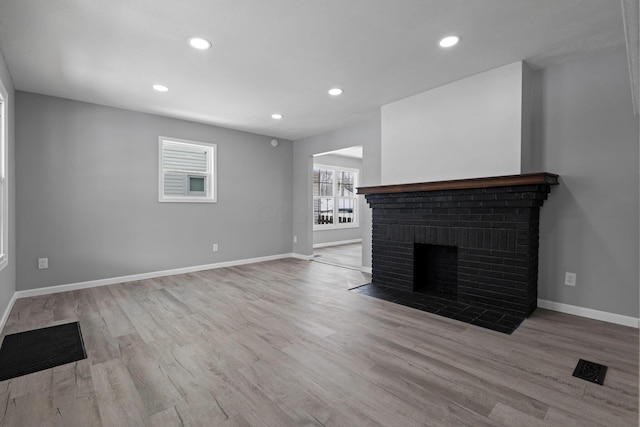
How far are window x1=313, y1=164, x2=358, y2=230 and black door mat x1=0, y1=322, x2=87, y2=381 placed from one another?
18.8ft

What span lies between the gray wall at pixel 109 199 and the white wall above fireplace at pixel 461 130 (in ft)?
9.48

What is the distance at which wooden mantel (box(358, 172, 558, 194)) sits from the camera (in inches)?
107

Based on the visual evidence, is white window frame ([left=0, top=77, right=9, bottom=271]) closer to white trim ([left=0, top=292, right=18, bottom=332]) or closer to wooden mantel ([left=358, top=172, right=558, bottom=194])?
white trim ([left=0, top=292, right=18, bottom=332])

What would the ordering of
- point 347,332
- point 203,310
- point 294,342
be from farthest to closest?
point 203,310 → point 347,332 → point 294,342

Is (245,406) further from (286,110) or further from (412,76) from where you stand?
(286,110)

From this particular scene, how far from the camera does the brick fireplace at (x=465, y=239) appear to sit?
115 inches

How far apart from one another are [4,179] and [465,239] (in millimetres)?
4723

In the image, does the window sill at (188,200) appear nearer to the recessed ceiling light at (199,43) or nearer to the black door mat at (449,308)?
the recessed ceiling light at (199,43)

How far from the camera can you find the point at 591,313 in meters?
2.85

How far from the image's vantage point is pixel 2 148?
2.89 metres

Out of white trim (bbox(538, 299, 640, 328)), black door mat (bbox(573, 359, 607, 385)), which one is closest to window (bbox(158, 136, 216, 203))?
white trim (bbox(538, 299, 640, 328))

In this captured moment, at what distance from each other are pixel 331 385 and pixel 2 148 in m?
3.66

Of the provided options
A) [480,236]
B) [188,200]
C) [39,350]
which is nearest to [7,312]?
[39,350]

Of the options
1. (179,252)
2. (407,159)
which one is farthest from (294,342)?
(179,252)
